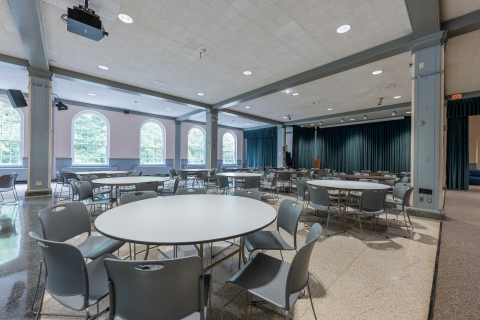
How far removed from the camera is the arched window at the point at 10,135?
7949mm

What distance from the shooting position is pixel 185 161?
12.8 meters

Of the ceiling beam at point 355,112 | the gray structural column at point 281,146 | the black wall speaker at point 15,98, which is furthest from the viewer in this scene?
the gray structural column at point 281,146

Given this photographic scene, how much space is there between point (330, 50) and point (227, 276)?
476cm

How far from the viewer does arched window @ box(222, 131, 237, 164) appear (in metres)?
15.4

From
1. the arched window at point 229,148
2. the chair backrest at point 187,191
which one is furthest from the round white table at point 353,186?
the arched window at point 229,148

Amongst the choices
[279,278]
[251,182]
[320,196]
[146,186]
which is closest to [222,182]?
[251,182]

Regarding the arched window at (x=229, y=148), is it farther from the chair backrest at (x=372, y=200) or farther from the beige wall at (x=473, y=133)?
the beige wall at (x=473, y=133)

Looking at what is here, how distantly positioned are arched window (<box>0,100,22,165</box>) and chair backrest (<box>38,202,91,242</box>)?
9741mm

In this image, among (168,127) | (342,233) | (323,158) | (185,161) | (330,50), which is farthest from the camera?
(323,158)

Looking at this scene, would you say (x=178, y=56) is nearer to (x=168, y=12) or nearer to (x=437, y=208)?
(x=168, y=12)

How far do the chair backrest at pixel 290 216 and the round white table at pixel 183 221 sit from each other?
0.23 meters

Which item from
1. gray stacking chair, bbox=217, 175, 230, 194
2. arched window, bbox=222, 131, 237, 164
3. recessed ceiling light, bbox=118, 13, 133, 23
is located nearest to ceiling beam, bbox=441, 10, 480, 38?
gray stacking chair, bbox=217, 175, 230, 194

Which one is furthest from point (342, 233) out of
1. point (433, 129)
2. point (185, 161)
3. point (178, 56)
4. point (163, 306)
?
point (185, 161)

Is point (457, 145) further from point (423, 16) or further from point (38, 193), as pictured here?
point (38, 193)
